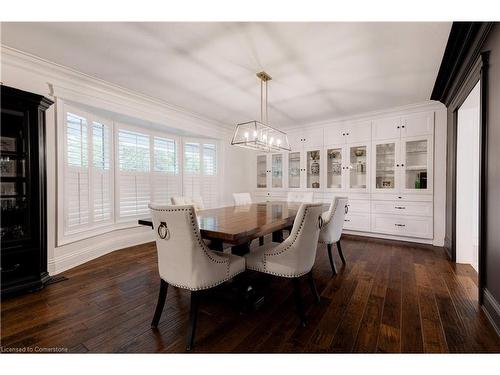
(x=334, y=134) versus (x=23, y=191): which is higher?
(x=334, y=134)

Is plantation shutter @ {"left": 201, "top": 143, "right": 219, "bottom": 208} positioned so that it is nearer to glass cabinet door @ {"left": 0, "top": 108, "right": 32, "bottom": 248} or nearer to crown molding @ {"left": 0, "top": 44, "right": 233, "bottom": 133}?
crown molding @ {"left": 0, "top": 44, "right": 233, "bottom": 133}

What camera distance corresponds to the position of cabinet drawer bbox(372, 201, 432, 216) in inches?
150

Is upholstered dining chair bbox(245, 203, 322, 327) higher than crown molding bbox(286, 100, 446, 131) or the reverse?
the reverse

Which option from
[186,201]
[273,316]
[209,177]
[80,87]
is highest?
[80,87]

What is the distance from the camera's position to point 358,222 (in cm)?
443

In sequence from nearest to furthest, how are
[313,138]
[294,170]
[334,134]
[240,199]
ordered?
[240,199]
[334,134]
[313,138]
[294,170]

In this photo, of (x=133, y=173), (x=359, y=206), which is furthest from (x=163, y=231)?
(x=359, y=206)

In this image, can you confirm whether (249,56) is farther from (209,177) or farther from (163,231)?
(209,177)

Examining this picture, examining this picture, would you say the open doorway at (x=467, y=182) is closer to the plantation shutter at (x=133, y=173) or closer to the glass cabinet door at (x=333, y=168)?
the glass cabinet door at (x=333, y=168)

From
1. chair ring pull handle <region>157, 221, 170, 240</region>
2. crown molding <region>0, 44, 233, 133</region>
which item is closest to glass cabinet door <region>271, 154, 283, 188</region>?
crown molding <region>0, 44, 233, 133</region>

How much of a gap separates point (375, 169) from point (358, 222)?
1.06 m

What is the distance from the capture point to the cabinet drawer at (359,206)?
171 inches

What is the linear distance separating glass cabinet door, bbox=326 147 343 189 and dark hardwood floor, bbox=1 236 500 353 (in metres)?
2.31

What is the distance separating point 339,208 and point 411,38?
5.79 ft
